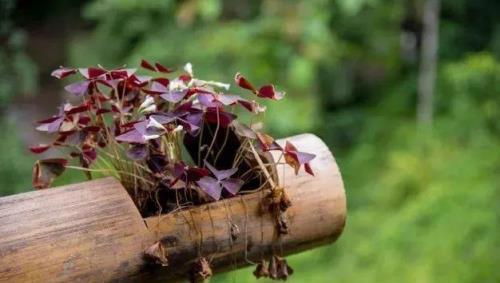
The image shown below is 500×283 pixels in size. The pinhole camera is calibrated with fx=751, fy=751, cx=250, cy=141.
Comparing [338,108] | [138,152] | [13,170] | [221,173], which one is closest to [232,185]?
[221,173]

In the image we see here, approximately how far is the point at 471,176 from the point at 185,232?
272cm

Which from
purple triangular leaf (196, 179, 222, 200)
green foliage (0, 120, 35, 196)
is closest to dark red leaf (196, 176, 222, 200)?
purple triangular leaf (196, 179, 222, 200)

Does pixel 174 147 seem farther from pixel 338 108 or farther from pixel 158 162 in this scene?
pixel 338 108

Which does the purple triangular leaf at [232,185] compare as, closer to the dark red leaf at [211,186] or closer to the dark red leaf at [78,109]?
the dark red leaf at [211,186]

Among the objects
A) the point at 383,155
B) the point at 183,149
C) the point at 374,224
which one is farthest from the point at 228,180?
the point at 383,155

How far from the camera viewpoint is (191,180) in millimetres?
915

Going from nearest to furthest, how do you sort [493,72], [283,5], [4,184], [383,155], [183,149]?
[183,149]
[4,184]
[283,5]
[493,72]
[383,155]

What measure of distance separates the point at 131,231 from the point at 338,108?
12.4 ft

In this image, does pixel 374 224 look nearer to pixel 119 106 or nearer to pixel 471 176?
pixel 471 176

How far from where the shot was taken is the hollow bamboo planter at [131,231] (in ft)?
2.64

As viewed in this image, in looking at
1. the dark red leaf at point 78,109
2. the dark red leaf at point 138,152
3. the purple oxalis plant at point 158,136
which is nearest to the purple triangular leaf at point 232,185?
the purple oxalis plant at point 158,136

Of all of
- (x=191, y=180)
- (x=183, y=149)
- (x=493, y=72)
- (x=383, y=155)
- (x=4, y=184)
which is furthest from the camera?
(x=383, y=155)

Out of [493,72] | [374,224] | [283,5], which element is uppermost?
[283,5]

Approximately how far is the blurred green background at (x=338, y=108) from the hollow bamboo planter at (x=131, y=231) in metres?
1.39
